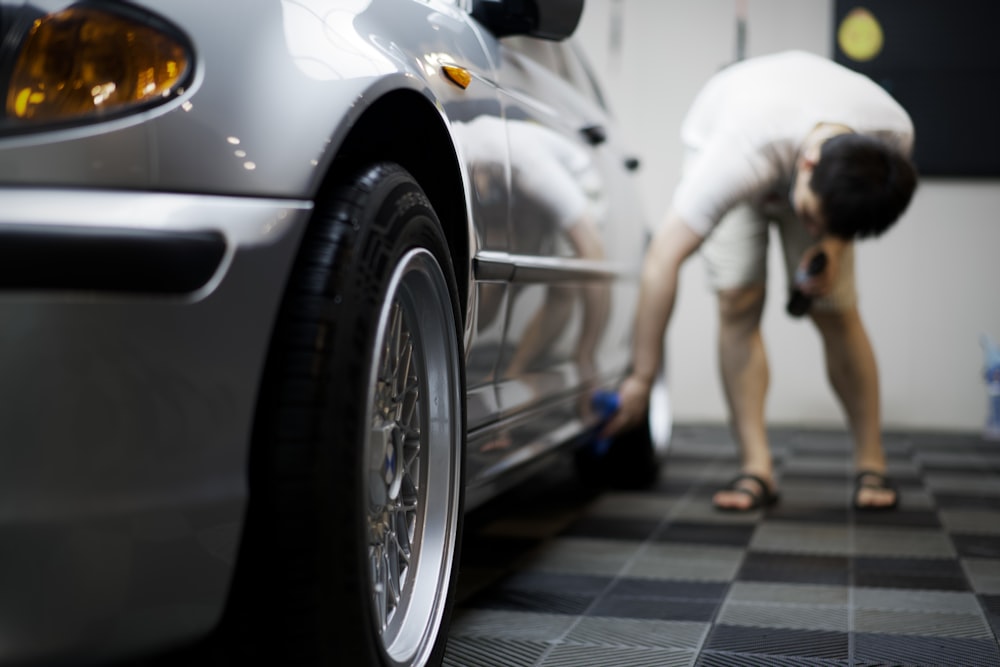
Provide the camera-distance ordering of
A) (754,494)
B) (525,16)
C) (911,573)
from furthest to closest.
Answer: (754,494) → (911,573) → (525,16)

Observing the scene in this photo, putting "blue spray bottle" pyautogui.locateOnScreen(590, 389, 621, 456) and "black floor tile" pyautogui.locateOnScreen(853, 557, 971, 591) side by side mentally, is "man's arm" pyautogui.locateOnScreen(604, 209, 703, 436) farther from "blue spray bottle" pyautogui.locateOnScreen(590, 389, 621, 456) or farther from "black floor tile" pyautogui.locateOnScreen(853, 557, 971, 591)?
"black floor tile" pyautogui.locateOnScreen(853, 557, 971, 591)

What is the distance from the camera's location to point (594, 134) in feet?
9.48

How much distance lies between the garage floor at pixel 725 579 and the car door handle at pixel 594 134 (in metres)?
0.97

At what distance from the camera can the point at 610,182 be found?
3111 millimetres

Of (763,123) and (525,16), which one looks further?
(763,123)

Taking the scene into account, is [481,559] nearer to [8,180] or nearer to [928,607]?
[928,607]

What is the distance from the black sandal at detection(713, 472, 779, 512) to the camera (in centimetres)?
335

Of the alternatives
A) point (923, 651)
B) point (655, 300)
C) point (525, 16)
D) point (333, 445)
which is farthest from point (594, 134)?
point (333, 445)

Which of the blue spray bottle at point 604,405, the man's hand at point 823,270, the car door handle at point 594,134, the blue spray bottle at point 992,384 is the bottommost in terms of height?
the blue spray bottle at point 992,384

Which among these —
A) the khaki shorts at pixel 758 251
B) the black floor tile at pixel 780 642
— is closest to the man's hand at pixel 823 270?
the khaki shorts at pixel 758 251

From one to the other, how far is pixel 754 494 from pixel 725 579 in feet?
3.19

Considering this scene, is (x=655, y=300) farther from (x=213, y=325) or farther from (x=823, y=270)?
(x=213, y=325)

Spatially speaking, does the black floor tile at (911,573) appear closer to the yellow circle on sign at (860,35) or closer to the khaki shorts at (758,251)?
the khaki shorts at (758,251)

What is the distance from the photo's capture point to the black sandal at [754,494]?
3.35m
